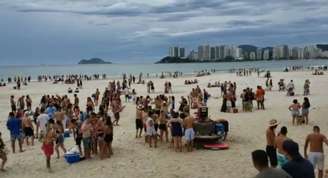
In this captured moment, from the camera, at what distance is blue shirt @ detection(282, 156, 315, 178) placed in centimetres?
610

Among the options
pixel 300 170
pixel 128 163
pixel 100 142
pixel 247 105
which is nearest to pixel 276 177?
pixel 300 170

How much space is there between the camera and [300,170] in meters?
6.11

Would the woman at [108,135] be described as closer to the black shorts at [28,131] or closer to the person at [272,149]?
the black shorts at [28,131]

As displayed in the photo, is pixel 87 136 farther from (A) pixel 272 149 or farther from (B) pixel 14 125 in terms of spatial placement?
(A) pixel 272 149

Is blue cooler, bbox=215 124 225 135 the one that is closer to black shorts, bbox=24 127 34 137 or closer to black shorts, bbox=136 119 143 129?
black shorts, bbox=136 119 143 129

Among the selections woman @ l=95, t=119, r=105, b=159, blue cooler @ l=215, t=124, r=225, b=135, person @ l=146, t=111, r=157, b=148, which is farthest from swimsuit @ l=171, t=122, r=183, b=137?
woman @ l=95, t=119, r=105, b=159

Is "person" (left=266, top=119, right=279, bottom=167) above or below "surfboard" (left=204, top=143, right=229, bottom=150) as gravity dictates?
above

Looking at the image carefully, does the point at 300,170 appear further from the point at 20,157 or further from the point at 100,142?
the point at 20,157

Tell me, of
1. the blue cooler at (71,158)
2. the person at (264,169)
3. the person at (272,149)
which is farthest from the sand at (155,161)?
the person at (264,169)

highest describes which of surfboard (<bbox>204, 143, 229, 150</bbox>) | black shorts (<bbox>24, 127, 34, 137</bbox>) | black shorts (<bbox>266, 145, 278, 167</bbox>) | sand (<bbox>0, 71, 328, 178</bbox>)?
black shorts (<bbox>266, 145, 278, 167</bbox>)

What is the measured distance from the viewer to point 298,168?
6.11 meters

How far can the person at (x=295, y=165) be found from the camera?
20.0ft

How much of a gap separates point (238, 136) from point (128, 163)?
5110 millimetres

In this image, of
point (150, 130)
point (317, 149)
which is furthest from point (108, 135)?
point (317, 149)
